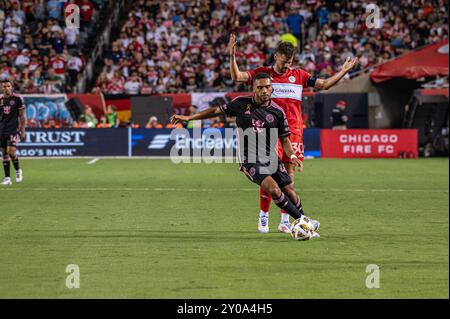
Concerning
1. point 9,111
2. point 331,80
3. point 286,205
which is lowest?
point 286,205

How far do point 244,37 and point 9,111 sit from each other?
17608mm

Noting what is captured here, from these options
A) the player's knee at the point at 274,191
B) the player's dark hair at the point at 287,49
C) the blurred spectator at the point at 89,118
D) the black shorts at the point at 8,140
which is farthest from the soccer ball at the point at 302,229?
the blurred spectator at the point at 89,118

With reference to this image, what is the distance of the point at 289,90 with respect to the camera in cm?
1288

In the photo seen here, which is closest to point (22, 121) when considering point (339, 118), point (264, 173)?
point (264, 173)

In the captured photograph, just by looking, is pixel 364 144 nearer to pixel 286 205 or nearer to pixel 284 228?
pixel 284 228

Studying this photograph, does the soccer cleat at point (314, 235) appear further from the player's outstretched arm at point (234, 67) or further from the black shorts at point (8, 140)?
the black shorts at point (8, 140)

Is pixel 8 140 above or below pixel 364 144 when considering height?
above

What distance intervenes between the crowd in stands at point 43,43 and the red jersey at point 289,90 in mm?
22599

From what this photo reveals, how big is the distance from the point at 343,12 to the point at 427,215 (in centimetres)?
2425

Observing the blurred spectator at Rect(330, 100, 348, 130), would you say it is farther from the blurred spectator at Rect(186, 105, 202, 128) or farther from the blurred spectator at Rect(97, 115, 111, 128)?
the blurred spectator at Rect(97, 115, 111, 128)

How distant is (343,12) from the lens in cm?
3806

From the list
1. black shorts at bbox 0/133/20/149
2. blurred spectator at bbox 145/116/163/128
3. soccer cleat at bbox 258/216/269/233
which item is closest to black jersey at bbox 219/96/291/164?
soccer cleat at bbox 258/216/269/233

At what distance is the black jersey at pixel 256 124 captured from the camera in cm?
1190
